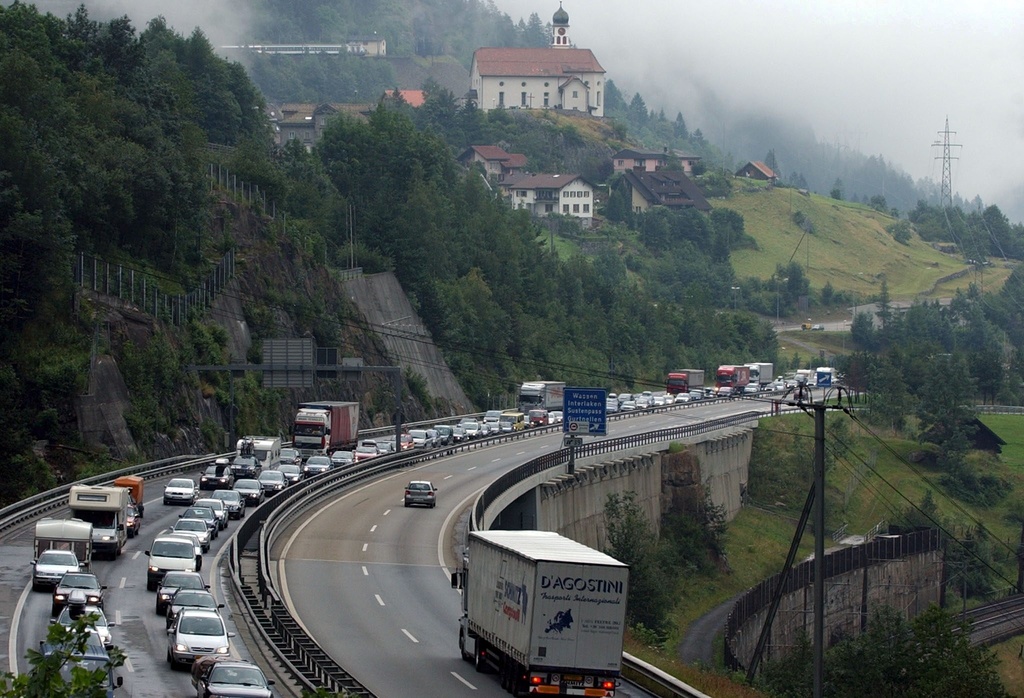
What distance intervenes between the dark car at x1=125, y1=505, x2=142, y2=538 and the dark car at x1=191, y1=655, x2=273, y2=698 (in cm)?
2646

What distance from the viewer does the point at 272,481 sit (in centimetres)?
7512

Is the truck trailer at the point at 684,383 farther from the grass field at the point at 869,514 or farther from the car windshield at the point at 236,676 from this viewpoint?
the car windshield at the point at 236,676

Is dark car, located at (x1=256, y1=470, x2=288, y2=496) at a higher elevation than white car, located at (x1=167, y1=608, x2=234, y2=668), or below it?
below

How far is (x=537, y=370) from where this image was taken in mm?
151250

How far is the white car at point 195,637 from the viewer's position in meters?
37.1

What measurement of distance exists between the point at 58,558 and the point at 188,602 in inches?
276

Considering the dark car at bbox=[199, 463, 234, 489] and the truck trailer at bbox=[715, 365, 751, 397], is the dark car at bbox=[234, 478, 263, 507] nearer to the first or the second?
the dark car at bbox=[199, 463, 234, 489]

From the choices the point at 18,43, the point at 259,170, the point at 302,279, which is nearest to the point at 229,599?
the point at 18,43

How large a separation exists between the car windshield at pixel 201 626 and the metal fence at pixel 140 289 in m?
54.5

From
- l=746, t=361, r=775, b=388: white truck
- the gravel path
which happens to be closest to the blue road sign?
the gravel path

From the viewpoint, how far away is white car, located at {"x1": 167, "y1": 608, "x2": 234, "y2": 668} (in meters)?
37.1

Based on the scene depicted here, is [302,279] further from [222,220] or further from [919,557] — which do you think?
[919,557]

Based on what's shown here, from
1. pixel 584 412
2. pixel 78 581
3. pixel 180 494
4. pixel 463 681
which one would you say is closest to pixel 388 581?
pixel 78 581

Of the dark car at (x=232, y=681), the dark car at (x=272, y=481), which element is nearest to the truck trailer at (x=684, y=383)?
the dark car at (x=272, y=481)
